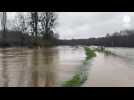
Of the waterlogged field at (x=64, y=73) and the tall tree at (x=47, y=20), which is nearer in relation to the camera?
the tall tree at (x=47, y=20)

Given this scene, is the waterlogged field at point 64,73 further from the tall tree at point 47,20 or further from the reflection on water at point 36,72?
the tall tree at point 47,20

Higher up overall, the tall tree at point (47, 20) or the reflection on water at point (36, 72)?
the tall tree at point (47, 20)

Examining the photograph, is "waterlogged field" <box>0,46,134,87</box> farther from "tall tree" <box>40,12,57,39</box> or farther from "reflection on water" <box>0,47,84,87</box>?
"tall tree" <box>40,12,57,39</box>

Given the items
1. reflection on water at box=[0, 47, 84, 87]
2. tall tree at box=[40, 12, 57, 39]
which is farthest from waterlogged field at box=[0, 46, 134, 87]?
tall tree at box=[40, 12, 57, 39]

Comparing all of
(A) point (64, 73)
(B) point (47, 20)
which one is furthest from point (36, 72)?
(B) point (47, 20)

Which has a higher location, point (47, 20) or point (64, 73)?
point (47, 20)

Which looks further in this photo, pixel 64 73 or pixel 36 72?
pixel 36 72

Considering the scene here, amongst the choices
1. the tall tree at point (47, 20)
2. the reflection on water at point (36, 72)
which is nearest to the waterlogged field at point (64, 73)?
the reflection on water at point (36, 72)

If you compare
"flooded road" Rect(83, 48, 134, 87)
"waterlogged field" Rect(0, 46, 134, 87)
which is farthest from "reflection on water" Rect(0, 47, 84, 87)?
"flooded road" Rect(83, 48, 134, 87)

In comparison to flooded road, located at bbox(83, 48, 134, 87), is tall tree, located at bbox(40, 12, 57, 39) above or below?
above

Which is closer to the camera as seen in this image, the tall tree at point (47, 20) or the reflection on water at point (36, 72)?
the tall tree at point (47, 20)

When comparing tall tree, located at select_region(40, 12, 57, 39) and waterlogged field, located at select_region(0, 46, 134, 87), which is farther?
waterlogged field, located at select_region(0, 46, 134, 87)

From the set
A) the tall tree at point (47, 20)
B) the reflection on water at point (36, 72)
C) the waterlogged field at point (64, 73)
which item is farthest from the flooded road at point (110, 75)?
the tall tree at point (47, 20)

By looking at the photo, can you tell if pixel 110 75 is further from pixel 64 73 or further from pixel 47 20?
pixel 47 20
